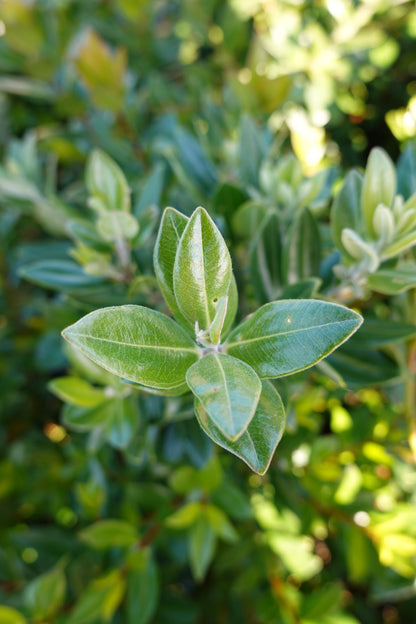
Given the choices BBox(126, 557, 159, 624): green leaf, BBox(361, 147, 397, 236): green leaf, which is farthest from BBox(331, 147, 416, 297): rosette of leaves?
BBox(126, 557, 159, 624): green leaf

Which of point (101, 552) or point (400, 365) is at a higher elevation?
point (400, 365)

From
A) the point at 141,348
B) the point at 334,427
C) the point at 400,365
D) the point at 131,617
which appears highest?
the point at 141,348

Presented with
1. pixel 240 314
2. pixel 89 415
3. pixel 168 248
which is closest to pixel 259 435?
pixel 168 248

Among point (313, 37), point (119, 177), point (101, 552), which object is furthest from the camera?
point (313, 37)

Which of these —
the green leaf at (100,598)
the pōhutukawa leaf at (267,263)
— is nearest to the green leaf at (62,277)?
the pōhutukawa leaf at (267,263)

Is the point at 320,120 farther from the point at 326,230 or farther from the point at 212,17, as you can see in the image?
the point at 212,17

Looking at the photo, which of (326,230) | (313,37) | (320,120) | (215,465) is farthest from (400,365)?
(313,37)

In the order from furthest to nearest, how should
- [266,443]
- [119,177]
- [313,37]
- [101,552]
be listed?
1. [313,37]
2. [101,552]
3. [119,177]
4. [266,443]
